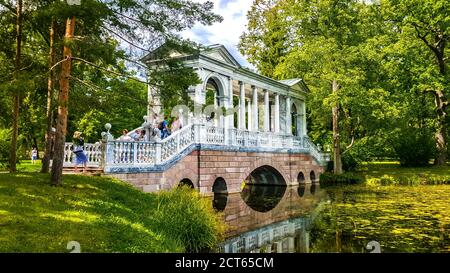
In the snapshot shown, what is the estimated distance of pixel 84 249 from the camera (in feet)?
20.8

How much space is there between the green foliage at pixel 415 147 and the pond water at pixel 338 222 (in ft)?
36.8

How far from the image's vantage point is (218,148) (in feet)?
57.9

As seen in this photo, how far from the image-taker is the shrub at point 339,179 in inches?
1033

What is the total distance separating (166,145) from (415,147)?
23196 mm

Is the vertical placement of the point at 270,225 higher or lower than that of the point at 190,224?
lower

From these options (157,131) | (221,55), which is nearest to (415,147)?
(221,55)

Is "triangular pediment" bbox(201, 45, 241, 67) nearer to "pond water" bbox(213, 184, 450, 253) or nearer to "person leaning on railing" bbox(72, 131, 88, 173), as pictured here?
"pond water" bbox(213, 184, 450, 253)

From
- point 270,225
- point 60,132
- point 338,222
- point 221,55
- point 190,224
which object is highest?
point 221,55

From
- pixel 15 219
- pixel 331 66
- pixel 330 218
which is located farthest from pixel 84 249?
pixel 331 66

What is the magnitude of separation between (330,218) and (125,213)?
7289mm

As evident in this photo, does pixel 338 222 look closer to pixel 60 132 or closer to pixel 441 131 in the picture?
pixel 60 132

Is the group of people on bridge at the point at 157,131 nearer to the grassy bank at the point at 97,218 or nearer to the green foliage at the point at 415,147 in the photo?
Answer: the grassy bank at the point at 97,218

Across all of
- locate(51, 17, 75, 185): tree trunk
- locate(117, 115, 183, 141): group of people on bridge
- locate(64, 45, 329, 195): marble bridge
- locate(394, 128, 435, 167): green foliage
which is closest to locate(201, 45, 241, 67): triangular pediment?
locate(64, 45, 329, 195): marble bridge
